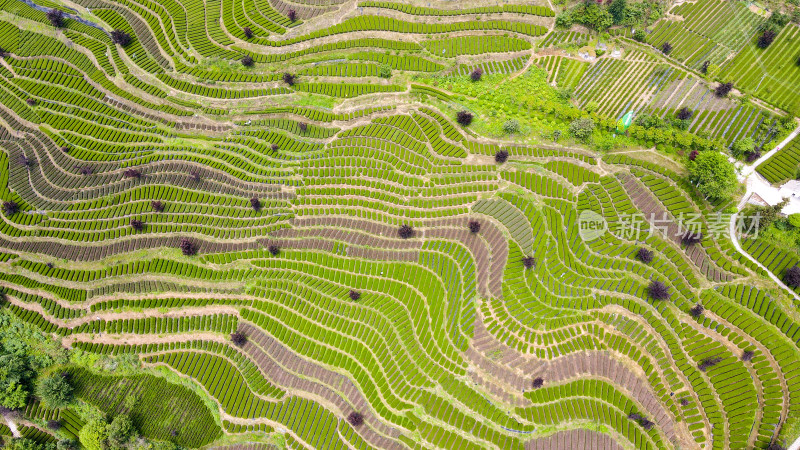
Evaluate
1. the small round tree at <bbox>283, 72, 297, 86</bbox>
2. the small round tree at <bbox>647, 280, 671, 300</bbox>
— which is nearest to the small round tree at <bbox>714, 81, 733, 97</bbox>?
the small round tree at <bbox>647, 280, 671, 300</bbox>

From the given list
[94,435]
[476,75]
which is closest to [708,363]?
[476,75]

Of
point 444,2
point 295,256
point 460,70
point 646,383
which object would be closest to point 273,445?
point 295,256

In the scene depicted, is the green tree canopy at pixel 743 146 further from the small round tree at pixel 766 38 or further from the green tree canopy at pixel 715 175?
the small round tree at pixel 766 38

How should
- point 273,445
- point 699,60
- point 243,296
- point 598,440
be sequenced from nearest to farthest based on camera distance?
point 598,440
point 273,445
point 243,296
point 699,60

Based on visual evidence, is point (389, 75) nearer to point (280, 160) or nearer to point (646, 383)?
point (280, 160)

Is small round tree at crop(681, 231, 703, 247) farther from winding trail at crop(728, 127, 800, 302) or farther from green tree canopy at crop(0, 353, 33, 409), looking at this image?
green tree canopy at crop(0, 353, 33, 409)

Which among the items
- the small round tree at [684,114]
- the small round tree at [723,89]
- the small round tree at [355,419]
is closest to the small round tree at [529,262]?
the small round tree at [355,419]

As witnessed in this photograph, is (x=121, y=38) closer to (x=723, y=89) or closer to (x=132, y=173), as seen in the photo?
(x=132, y=173)
